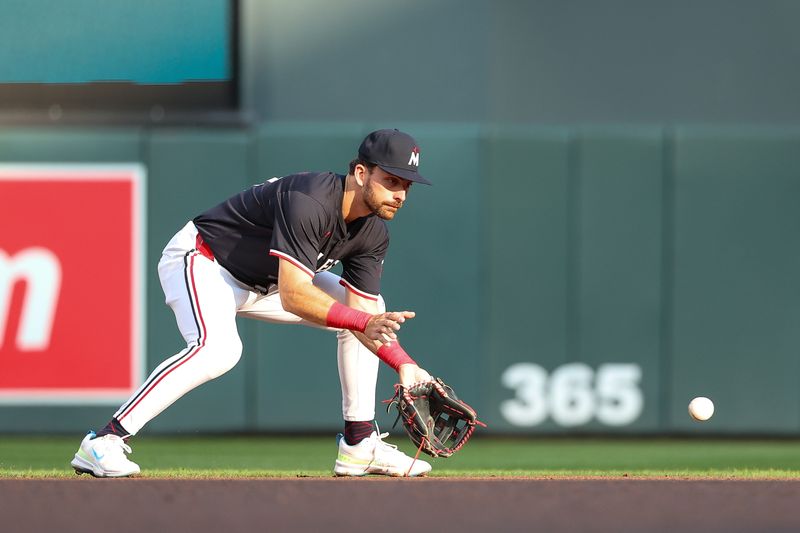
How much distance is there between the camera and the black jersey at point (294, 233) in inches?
162

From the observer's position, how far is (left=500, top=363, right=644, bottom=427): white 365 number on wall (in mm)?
7168

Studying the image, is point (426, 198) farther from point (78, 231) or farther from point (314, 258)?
point (314, 258)

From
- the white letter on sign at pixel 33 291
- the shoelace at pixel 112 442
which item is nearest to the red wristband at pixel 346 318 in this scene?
the shoelace at pixel 112 442

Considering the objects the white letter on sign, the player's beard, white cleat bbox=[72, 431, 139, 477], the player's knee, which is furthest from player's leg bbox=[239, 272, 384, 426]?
the white letter on sign

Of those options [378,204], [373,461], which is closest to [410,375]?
[373,461]

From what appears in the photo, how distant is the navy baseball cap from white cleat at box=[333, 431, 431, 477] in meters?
1.05

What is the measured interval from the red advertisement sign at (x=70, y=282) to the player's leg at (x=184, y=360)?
2.75 meters

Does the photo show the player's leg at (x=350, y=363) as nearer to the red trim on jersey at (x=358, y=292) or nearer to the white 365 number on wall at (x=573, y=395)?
the red trim on jersey at (x=358, y=292)

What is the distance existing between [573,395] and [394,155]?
11.2 ft

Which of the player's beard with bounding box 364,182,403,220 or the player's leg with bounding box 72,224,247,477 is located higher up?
the player's beard with bounding box 364,182,403,220

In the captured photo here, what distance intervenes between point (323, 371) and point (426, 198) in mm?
1151

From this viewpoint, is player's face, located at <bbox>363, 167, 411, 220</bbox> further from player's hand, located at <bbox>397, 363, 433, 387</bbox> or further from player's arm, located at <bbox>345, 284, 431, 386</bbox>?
player's hand, located at <bbox>397, 363, 433, 387</bbox>

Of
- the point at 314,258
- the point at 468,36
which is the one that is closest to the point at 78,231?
the point at 468,36

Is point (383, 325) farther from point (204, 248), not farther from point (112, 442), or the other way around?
point (112, 442)
